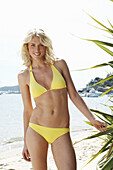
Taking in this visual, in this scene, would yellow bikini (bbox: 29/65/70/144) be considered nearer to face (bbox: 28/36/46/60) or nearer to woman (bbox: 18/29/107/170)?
woman (bbox: 18/29/107/170)

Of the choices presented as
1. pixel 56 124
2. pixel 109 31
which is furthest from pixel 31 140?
pixel 109 31

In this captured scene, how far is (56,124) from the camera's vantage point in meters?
2.18

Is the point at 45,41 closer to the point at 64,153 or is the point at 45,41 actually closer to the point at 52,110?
the point at 52,110

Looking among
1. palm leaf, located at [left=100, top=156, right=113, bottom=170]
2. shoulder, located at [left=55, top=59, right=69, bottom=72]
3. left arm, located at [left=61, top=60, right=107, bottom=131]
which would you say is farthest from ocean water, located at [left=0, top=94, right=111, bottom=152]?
palm leaf, located at [left=100, top=156, right=113, bottom=170]

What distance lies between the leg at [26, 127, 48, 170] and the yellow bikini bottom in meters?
0.03

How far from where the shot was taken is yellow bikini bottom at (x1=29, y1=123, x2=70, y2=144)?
7.02ft

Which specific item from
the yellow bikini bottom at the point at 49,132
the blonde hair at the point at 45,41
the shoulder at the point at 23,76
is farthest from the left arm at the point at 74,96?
the shoulder at the point at 23,76

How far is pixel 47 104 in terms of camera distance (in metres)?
2.20

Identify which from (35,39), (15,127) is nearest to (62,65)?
(35,39)

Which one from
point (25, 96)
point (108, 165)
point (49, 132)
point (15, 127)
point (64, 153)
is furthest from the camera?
point (15, 127)

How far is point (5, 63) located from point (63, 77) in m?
88.0

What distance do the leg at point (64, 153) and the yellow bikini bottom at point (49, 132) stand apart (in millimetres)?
35

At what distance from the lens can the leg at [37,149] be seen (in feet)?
7.03

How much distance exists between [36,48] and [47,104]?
19.2 inches
